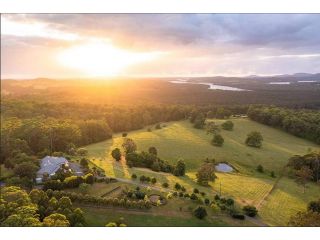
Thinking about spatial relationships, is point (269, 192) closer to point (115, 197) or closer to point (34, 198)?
point (115, 197)

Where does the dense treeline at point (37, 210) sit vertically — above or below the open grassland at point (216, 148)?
below

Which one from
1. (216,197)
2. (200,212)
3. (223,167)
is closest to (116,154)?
(223,167)

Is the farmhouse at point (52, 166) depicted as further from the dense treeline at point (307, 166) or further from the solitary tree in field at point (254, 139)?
the dense treeline at point (307, 166)

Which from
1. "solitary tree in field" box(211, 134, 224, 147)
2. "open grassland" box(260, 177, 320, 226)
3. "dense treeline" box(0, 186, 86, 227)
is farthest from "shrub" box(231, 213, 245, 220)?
"dense treeline" box(0, 186, 86, 227)

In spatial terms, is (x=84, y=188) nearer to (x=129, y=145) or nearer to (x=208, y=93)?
(x=129, y=145)

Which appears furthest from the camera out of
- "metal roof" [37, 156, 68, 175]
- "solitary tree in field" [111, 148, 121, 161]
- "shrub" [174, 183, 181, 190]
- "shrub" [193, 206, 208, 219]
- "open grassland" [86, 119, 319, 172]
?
"metal roof" [37, 156, 68, 175]

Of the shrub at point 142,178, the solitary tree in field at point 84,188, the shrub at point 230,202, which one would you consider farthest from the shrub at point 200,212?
the solitary tree in field at point 84,188

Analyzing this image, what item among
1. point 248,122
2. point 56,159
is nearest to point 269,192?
point 248,122

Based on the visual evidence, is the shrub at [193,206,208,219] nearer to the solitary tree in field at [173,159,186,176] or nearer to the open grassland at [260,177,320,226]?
the open grassland at [260,177,320,226]
